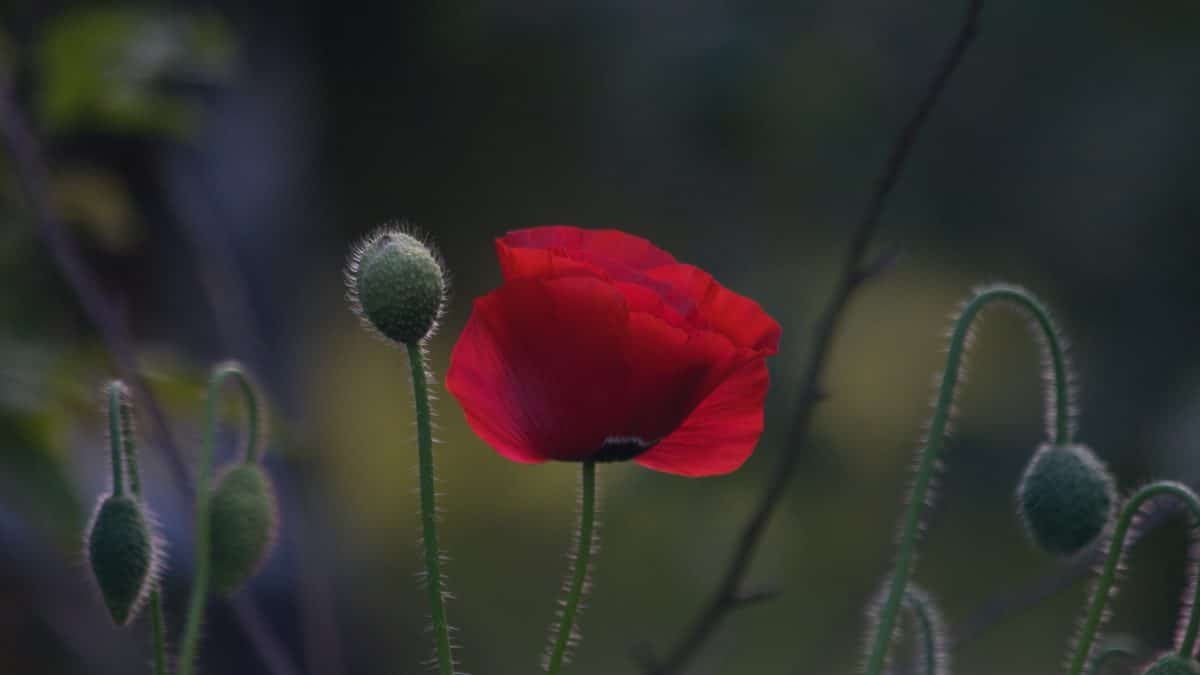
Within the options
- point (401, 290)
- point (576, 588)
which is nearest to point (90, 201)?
point (401, 290)

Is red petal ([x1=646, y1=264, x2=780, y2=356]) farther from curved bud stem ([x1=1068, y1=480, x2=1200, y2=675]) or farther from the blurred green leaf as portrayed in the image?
the blurred green leaf

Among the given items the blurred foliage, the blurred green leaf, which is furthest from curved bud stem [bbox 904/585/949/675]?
the blurred foliage

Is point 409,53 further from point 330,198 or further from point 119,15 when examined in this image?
point 119,15

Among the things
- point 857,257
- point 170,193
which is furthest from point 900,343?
point 857,257

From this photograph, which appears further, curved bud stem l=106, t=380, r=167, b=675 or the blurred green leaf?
the blurred green leaf

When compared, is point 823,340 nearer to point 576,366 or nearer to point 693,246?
point 576,366

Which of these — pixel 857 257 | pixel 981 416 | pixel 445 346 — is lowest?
pixel 857 257

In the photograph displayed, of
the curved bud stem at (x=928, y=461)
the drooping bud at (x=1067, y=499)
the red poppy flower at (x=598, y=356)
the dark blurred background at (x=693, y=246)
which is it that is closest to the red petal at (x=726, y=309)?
the red poppy flower at (x=598, y=356)
